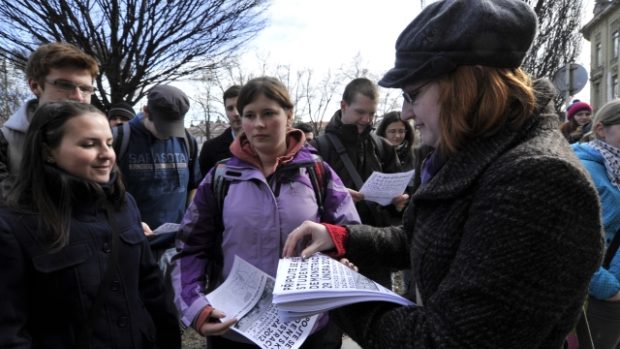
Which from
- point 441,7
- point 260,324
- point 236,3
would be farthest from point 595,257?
point 236,3

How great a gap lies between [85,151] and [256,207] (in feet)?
2.49

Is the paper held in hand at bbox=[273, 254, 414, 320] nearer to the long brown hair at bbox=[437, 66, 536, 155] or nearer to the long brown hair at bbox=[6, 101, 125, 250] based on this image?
the long brown hair at bbox=[437, 66, 536, 155]

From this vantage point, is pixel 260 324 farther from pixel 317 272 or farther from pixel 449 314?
pixel 449 314

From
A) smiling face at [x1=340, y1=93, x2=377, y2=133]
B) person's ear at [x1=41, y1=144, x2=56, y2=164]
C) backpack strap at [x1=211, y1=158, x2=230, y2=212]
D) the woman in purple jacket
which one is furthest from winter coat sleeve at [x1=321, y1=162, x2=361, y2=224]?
smiling face at [x1=340, y1=93, x2=377, y2=133]

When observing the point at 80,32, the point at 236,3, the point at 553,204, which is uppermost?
the point at 236,3

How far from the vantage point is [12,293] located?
1.45 meters

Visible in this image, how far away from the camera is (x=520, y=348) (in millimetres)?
856

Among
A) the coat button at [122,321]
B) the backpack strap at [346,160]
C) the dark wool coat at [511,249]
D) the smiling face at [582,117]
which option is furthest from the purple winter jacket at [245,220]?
the smiling face at [582,117]

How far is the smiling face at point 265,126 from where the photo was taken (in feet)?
6.99

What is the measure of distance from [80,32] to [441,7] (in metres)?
7.73

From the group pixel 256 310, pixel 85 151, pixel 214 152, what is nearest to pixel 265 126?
pixel 85 151

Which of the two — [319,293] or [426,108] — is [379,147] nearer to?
[426,108]

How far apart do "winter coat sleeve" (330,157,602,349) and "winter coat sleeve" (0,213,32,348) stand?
1.33 meters

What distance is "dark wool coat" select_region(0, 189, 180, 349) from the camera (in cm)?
145
